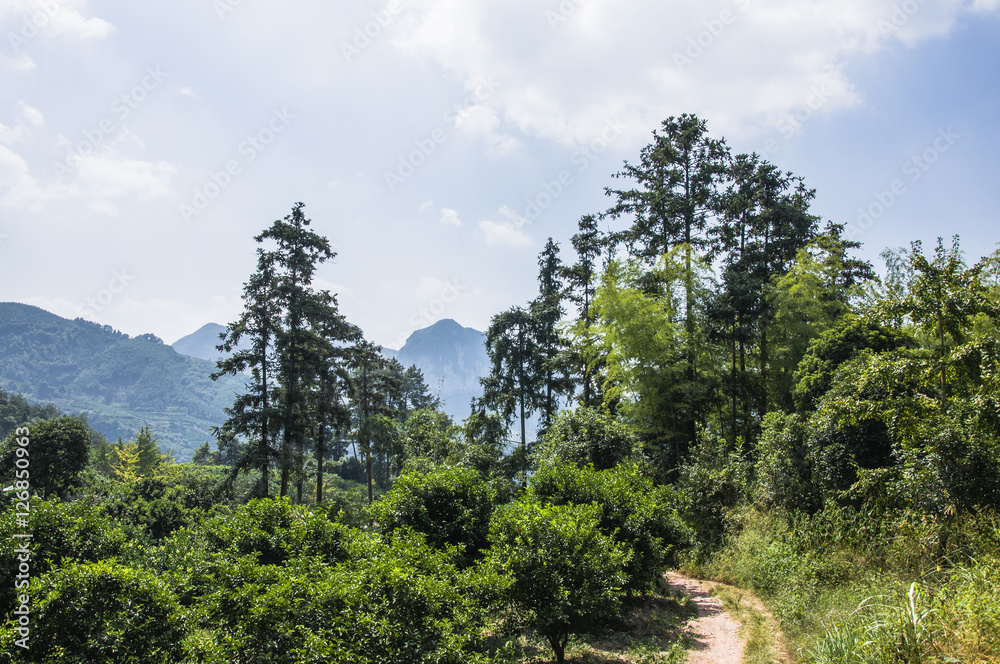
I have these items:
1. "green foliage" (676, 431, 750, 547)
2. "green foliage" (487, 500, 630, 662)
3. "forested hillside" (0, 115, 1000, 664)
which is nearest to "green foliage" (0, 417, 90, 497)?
"forested hillside" (0, 115, 1000, 664)

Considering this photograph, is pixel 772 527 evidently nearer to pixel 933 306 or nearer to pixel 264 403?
pixel 933 306

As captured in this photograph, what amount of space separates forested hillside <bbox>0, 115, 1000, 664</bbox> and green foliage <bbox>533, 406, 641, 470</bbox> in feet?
0.26

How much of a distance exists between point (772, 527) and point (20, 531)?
552 inches

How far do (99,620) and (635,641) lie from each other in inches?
305

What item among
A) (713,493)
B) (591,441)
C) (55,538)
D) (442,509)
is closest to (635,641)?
(442,509)

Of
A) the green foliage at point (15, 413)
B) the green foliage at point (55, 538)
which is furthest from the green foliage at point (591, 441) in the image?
the green foliage at point (15, 413)

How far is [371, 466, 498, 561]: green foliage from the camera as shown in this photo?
901 cm

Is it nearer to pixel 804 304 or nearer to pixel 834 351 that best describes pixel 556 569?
pixel 834 351

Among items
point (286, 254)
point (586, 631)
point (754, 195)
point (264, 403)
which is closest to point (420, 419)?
point (264, 403)

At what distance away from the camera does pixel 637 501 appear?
9914 mm

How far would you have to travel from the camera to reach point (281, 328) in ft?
70.6

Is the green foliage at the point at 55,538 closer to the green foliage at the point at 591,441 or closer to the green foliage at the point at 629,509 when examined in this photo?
the green foliage at the point at 629,509

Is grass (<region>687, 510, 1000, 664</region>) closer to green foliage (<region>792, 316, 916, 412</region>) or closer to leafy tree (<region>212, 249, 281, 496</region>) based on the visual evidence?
green foliage (<region>792, 316, 916, 412</region>)

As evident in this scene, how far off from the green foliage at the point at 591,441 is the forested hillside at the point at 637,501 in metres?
0.08
